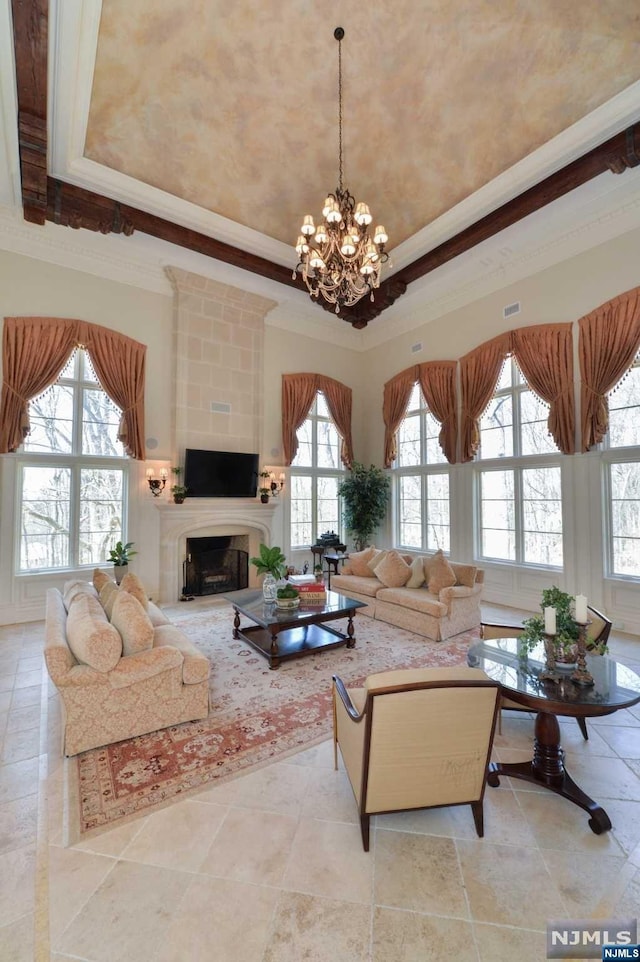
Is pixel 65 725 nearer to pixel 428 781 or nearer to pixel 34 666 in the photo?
pixel 34 666

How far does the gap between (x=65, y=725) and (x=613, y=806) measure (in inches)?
130

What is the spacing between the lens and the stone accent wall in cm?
679

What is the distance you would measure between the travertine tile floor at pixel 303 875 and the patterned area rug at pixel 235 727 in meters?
0.15

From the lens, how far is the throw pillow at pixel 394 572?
546cm

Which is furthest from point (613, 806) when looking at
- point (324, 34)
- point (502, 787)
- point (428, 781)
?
point (324, 34)

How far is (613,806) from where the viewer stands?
2252 mm

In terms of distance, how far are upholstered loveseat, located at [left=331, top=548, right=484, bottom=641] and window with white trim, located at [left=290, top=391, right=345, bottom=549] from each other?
2.42m

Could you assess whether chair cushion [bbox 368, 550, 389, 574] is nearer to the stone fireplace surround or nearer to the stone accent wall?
the stone fireplace surround

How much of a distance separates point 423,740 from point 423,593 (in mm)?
3334

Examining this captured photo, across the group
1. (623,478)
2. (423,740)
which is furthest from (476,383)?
(423,740)

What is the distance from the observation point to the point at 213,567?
720 cm

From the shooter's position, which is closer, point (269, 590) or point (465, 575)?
point (269, 590)

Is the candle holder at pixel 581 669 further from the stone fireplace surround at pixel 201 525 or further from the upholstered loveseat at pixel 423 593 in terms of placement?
the stone fireplace surround at pixel 201 525

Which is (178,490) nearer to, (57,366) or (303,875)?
(57,366)
